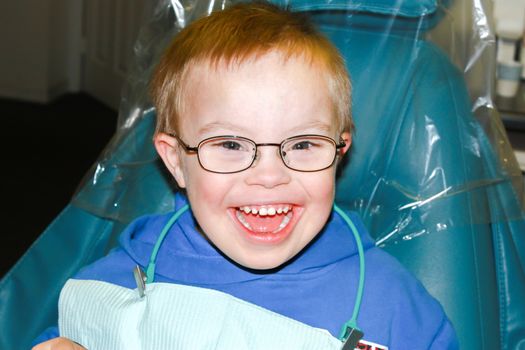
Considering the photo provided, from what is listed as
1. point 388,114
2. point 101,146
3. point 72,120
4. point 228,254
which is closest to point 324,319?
point 228,254

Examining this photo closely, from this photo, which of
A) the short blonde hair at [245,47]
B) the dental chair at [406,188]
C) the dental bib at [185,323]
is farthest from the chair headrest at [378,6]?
the dental bib at [185,323]

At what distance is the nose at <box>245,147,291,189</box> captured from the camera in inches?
42.5

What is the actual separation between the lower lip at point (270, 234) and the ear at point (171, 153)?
0.13 meters

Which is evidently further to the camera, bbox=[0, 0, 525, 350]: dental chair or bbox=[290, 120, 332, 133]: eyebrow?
bbox=[0, 0, 525, 350]: dental chair

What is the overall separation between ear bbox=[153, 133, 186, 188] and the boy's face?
54 millimetres

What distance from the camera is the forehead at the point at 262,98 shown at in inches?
42.7

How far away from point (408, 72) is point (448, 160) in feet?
0.52

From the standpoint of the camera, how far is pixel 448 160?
129cm

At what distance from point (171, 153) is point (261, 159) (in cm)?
19

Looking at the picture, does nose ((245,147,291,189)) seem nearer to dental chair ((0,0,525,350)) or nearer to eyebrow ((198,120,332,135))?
eyebrow ((198,120,332,135))

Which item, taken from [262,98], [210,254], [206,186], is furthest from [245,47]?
[210,254]

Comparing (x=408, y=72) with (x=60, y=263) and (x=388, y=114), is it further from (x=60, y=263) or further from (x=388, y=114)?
(x=60, y=263)

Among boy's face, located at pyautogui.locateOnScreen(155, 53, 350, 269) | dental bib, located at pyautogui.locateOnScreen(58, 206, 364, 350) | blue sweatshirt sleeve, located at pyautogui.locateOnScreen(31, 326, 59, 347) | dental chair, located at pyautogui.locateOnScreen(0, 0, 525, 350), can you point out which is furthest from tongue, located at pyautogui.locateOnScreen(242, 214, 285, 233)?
blue sweatshirt sleeve, located at pyautogui.locateOnScreen(31, 326, 59, 347)

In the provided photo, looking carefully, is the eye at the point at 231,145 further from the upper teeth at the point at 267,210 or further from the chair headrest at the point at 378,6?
the chair headrest at the point at 378,6
